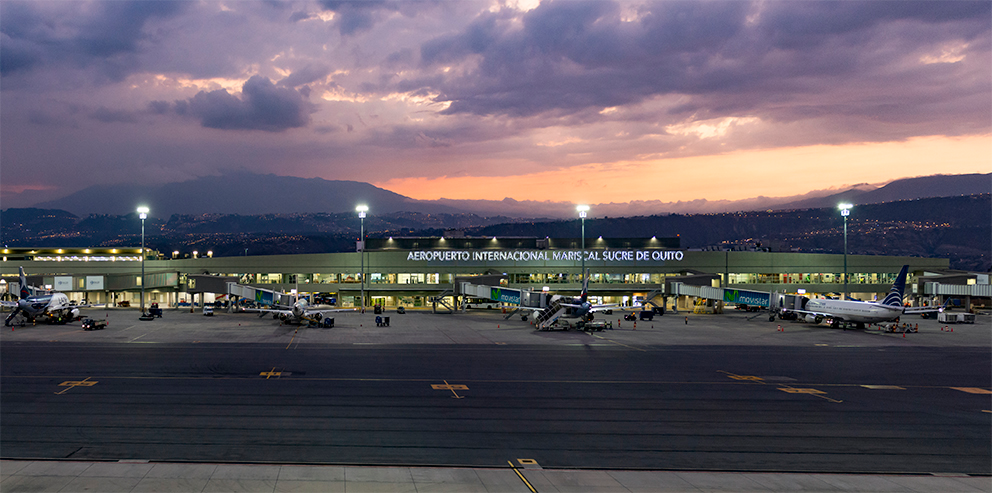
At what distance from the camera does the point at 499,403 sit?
26453 millimetres

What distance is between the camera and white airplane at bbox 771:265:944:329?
6247 centimetres

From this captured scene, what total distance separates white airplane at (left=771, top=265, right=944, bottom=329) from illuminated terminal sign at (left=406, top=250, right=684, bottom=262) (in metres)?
33.0

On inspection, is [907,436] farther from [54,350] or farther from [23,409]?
[54,350]

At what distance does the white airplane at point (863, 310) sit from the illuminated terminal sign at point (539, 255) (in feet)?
108

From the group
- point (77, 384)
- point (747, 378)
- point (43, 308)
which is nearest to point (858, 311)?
point (747, 378)

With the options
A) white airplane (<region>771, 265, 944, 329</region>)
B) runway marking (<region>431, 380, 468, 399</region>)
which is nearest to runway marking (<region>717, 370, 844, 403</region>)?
runway marking (<region>431, 380, 468, 399</region>)

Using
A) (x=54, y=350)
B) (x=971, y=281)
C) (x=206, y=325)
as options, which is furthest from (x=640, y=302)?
(x=54, y=350)

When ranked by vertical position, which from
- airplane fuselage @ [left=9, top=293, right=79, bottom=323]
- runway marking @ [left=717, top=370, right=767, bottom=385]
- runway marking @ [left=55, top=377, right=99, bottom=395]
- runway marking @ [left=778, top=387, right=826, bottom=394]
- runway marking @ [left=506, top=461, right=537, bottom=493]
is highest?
airplane fuselage @ [left=9, top=293, right=79, bottom=323]

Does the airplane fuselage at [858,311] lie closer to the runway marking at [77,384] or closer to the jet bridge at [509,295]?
the jet bridge at [509,295]

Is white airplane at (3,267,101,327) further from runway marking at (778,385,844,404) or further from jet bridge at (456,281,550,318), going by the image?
runway marking at (778,385,844,404)

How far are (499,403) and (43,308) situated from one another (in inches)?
2419

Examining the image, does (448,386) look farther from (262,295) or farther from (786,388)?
(262,295)

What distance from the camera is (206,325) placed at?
61969mm

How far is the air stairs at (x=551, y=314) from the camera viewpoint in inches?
2418
